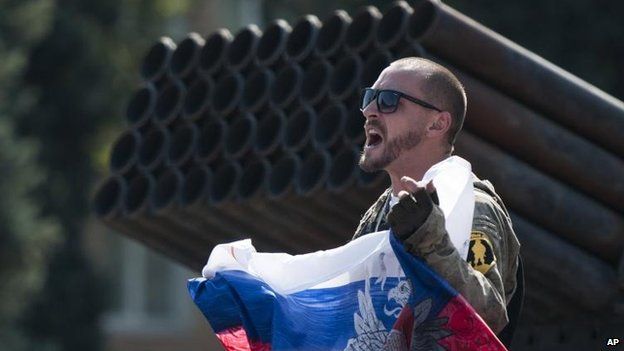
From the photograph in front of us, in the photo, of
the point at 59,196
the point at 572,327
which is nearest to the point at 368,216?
the point at 572,327

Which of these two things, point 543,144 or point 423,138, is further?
point 543,144

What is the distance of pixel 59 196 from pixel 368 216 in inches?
727

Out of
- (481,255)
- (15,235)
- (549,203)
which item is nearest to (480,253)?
(481,255)

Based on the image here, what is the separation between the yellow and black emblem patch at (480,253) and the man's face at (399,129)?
0.34 metres

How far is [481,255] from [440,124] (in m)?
0.43

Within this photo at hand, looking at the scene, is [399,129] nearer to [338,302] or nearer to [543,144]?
[338,302]

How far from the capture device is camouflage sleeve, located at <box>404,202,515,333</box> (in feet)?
17.1

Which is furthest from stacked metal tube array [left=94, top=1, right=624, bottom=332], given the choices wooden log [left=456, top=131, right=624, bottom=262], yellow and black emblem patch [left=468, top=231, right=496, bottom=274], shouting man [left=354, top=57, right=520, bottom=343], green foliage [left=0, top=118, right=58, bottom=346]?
green foliage [left=0, top=118, right=58, bottom=346]

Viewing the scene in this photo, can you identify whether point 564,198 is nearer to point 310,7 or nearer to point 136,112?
point 136,112

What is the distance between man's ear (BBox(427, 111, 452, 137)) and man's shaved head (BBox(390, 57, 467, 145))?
11 millimetres

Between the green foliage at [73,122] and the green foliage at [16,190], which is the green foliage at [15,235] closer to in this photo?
the green foliage at [16,190]

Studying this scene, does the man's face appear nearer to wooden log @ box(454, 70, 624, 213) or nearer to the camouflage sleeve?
the camouflage sleeve

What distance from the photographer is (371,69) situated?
9016 millimetres

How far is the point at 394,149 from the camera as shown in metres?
5.67
